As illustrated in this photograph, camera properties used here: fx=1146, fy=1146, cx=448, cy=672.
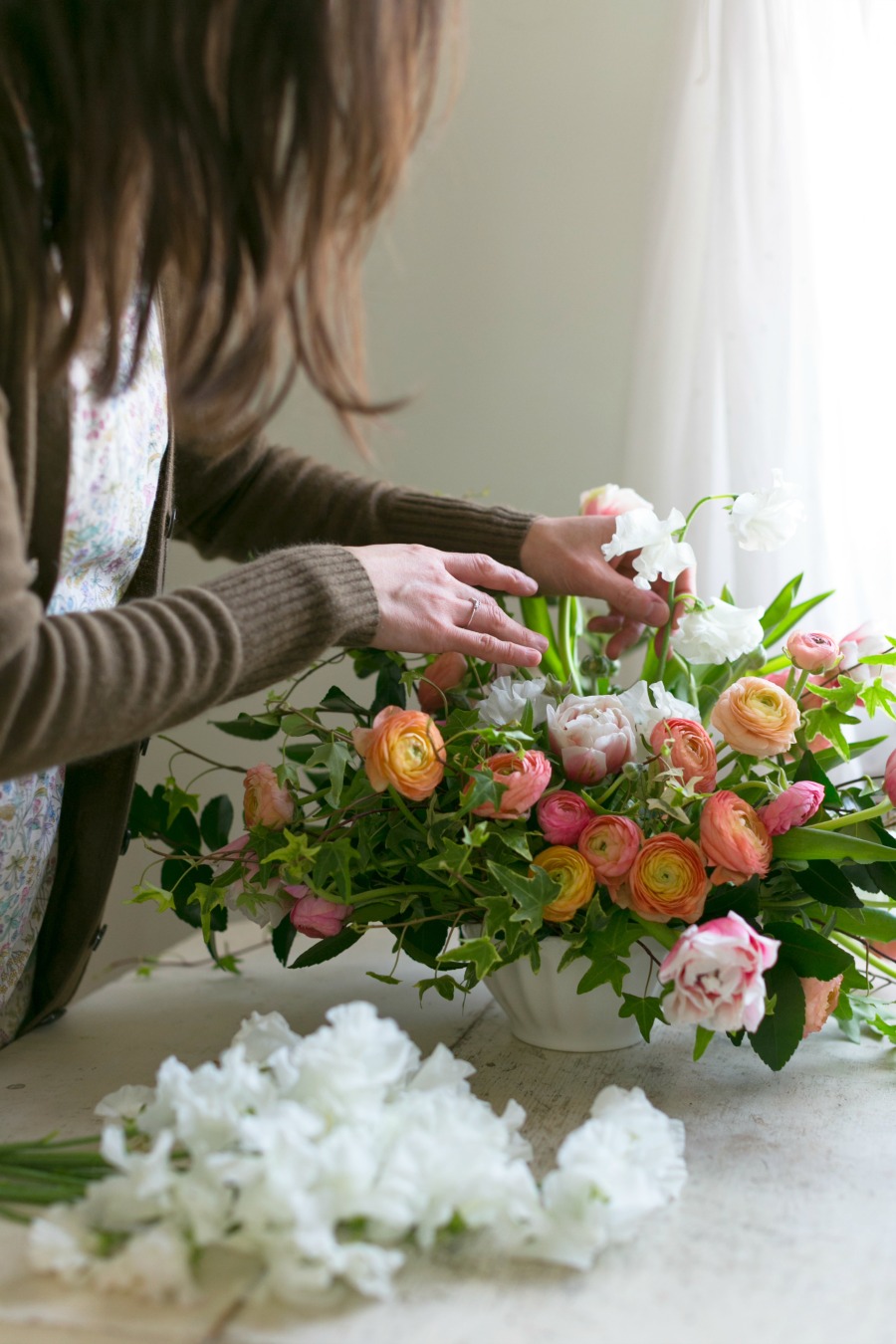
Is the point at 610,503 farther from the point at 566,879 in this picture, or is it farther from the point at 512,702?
the point at 566,879

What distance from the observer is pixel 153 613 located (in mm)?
650

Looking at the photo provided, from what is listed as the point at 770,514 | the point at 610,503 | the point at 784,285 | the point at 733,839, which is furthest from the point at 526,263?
the point at 733,839

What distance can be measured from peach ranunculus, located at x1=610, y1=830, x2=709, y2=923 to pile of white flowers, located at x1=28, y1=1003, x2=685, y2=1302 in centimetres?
14

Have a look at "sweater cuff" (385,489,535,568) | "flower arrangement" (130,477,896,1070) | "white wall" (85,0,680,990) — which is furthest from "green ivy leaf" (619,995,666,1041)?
"white wall" (85,0,680,990)

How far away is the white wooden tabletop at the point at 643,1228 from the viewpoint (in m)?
0.50

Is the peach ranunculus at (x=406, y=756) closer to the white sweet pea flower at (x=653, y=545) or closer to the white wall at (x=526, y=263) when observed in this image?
the white sweet pea flower at (x=653, y=545)

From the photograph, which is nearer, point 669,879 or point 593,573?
point 669,879

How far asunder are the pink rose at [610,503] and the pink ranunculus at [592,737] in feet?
0.82

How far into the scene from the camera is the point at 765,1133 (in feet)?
2.28

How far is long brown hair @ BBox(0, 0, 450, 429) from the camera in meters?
0.60

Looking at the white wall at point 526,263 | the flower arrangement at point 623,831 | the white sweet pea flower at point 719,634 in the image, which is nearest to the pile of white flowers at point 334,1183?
the flower arrangement at point 623,831

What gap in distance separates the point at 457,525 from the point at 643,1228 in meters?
0.58

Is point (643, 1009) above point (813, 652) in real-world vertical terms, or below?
below

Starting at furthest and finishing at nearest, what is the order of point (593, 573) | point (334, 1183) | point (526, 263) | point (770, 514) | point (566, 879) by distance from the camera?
point (526, 263), point (593, 573), point (770, 514), point (566, 879), point (334, 1183)
